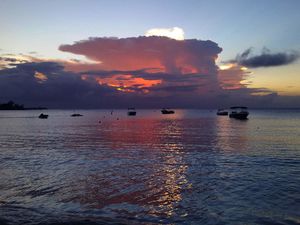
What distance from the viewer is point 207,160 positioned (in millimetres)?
33125

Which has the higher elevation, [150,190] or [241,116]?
[241,116]

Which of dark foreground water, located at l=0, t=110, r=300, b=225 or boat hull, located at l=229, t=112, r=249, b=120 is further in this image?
boat hull, located at l=229, t=112, r=249, b=120

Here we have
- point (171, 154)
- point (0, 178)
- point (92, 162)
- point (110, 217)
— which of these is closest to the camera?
point (110, 217)

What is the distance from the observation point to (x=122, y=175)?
25.4 meters

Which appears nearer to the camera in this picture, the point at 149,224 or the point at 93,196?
the point at 149,224

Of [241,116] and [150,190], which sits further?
[241,116]

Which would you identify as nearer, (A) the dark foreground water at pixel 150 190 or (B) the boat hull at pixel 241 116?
(A) the dark foreground water at pixel 150 190

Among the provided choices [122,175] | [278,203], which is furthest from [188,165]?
[278,203]

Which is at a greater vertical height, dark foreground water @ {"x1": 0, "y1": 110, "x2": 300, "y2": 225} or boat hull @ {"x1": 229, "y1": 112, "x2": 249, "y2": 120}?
boat hull @ {"x1": 229, "y1": 112, "x2": 249, "y2": 120}

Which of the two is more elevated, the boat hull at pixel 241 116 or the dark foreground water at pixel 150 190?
the boat hull at pixel 241 116

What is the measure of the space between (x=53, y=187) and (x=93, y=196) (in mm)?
3873

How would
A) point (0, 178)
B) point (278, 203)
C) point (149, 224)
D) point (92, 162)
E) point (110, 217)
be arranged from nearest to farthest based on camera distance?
1. point (149, 224)
2. point (110, 217)
3. point (278, 203)
4. point (0, 178)
5. point (92, 162)

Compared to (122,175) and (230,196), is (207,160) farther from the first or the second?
(230,196)

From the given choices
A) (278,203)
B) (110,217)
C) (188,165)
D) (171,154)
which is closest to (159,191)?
(110,217)
